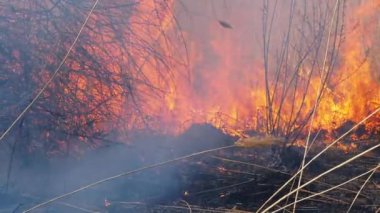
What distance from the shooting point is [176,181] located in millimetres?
4621

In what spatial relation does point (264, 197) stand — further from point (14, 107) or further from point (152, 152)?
point (14, 107)

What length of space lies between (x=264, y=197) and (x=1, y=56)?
2821 millimetres

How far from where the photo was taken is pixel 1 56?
13.4 ft

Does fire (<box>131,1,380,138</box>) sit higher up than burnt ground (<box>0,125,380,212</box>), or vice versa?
fire (<box>131,1,380,138</box>)

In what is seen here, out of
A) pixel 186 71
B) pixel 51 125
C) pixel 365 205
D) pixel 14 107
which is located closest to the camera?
pixel 365 205

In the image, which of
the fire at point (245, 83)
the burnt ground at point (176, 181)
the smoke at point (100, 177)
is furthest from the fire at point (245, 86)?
the smoke at point (100, 177)

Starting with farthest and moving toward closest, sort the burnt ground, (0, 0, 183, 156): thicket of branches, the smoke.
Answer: the smoke < (0, 0, 183, 156): thicket of branches < the burnt ground

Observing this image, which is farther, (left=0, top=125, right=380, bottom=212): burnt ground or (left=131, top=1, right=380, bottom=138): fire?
(left=131, top=1, right=380, bottom=138): fire

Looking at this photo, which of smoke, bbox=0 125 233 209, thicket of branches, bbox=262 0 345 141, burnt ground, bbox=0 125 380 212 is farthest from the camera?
thicket of branches, bbox=262 0 345 141

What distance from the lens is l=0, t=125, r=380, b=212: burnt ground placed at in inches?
155

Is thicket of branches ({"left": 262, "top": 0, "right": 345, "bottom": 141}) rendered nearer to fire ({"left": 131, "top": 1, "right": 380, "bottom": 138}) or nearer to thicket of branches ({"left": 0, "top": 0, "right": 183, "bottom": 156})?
fire ({"left": 131, "top": 1, "right": 380, "bottom": 138})

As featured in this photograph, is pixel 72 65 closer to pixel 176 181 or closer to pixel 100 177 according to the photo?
pixel 100 177

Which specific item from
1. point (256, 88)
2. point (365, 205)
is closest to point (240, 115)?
point (256, 88)

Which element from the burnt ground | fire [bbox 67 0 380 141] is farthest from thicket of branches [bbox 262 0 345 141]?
the burnt ground
